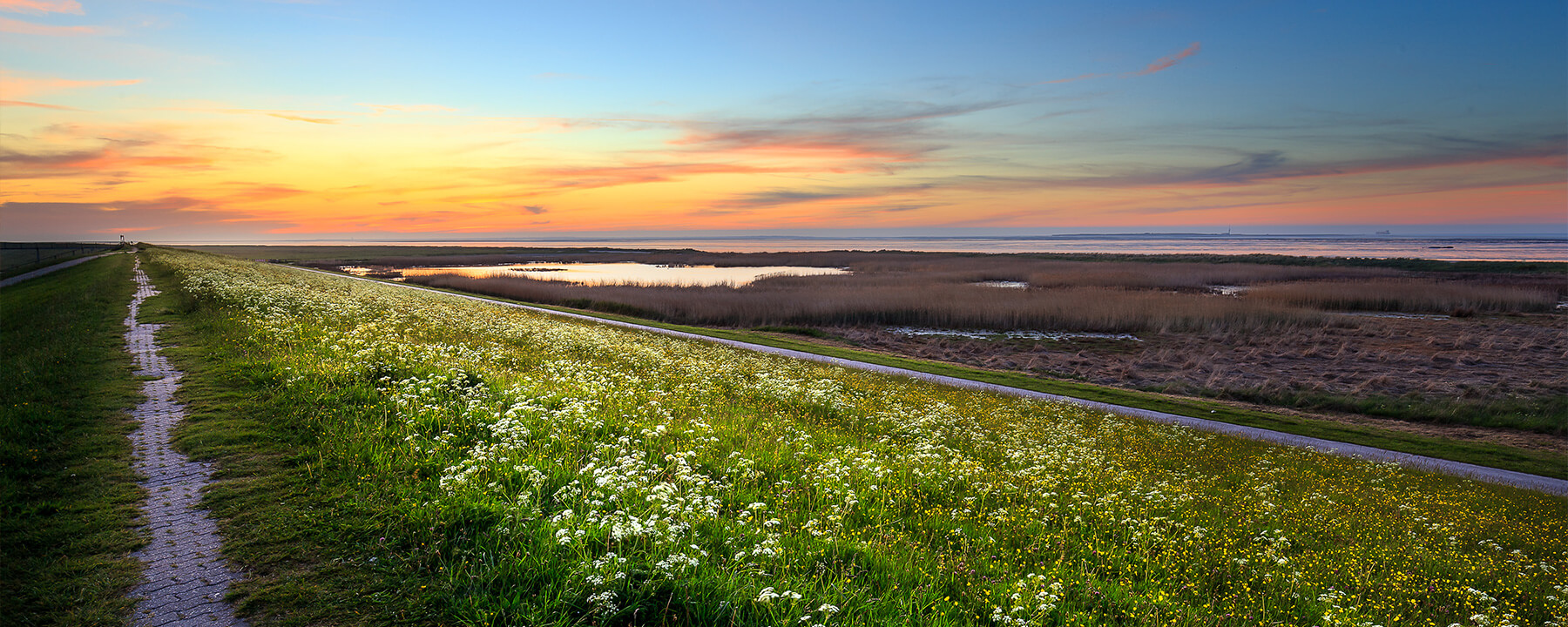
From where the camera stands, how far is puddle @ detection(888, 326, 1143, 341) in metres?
38.4

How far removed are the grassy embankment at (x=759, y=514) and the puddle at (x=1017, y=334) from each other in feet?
76.4

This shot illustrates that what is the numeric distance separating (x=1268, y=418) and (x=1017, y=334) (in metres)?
18.6

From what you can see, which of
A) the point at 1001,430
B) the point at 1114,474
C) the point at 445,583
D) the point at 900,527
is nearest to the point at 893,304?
the point at 1001,430

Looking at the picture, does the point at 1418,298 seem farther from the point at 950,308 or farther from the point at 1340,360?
the point at 950,308

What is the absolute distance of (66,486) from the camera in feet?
24.6

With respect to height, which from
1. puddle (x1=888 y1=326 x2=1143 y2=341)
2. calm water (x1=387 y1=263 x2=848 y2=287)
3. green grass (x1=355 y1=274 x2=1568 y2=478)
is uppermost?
calm water (x1=387 y1=263 x2=848 y2=287)

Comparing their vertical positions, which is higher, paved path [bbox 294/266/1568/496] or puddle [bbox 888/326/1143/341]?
puddle [bbox 888/326/1143/341]

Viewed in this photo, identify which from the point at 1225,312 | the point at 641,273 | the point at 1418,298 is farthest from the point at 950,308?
the point at 641,273

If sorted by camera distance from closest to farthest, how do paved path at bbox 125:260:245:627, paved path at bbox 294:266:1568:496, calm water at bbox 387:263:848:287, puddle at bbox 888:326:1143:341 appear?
1. paved path at bbox 125:260:245:627
2. paved path at bbox 294:266:1568:496
3. puddle at bbox 888:326:1143:341
4. calm water at bbox 387:263:848:287

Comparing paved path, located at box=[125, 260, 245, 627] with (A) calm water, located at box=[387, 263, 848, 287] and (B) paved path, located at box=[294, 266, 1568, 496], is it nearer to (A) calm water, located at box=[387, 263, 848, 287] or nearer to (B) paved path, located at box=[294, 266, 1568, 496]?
(B) paved path, located at box=[294, 266, 1568, 496]

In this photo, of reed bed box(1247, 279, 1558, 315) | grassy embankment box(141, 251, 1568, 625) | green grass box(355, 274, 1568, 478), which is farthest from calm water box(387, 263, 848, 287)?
grassy embankment box(141, 251, 1568, 625)

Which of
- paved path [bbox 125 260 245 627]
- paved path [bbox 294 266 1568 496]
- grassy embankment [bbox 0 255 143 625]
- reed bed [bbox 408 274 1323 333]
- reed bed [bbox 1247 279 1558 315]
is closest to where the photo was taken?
paved path [bbox 125 260 245 627]

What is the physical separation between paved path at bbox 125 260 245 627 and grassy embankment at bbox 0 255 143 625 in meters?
0.14

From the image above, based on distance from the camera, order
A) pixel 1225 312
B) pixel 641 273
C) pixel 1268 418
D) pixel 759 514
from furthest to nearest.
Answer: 1. pixel 641 273
2. pixel 1225 312
3. pixel 1268 418
4. pixel 759 514
